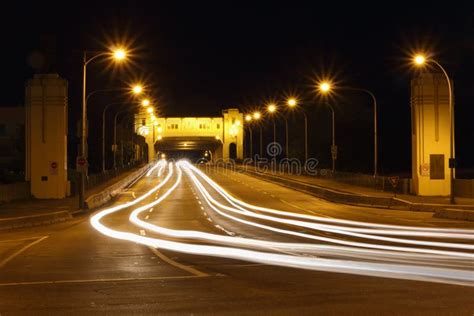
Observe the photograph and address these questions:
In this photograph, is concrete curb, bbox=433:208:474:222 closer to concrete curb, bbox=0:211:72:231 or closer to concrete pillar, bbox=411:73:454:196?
concrete pillar, bbox=411:73:454:196

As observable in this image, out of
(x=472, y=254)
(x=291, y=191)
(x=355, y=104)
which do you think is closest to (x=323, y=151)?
(x=355, y=104)

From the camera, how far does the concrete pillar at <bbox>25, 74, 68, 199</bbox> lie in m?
48.1

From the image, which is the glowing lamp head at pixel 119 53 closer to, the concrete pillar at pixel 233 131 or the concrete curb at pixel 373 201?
the concrete curb at pixel 373 201

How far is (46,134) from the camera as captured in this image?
48.2 meters

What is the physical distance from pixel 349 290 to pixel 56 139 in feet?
127

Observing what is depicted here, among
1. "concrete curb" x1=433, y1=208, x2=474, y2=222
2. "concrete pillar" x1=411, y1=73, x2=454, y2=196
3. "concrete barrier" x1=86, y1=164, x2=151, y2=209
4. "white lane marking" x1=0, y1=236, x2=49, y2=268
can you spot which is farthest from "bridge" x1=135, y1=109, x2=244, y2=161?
"white lane marking" x1=0, y1=236, x2=49, y2=268

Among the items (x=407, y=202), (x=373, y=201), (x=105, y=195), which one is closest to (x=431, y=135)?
(x=373, y=201)

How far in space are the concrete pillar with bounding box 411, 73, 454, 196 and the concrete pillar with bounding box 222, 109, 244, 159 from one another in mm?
118162

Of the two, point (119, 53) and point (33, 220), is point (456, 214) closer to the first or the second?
point (119, 53)

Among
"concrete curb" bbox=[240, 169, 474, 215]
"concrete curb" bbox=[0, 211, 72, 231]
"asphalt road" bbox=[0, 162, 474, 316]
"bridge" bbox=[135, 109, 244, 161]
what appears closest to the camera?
"asphalt road" bbox=[0, 162, 474, 316]

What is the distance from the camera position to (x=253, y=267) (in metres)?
15.9

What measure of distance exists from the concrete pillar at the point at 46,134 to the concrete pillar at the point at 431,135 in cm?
2308

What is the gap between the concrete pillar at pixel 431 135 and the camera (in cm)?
4850

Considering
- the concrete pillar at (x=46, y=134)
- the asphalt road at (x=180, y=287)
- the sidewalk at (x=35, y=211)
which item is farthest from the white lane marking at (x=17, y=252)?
the concrete pillar at (x=46, y=134)
